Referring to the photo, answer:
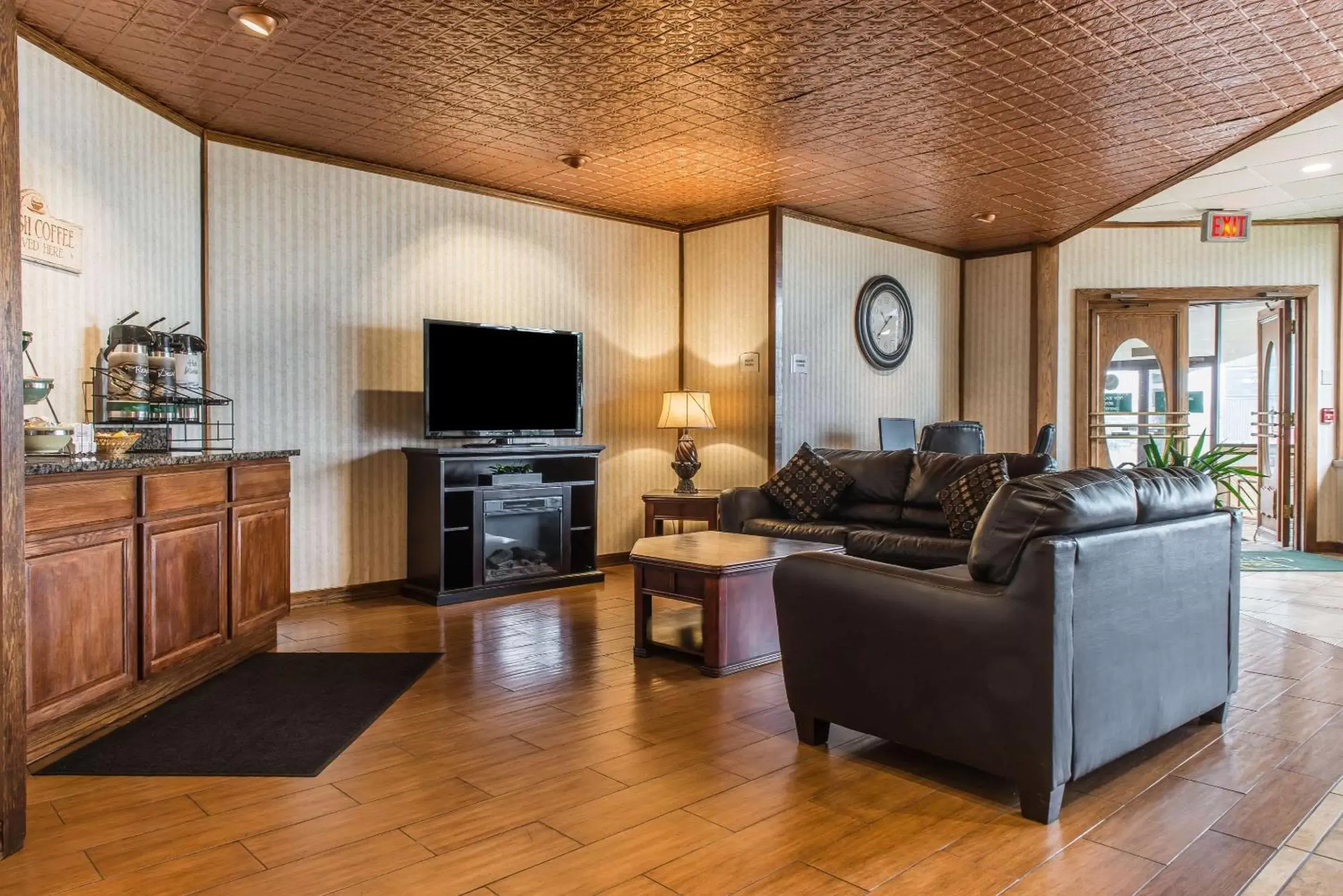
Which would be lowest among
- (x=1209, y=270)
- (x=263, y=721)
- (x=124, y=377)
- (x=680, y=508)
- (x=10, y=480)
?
(x=263, y=721)

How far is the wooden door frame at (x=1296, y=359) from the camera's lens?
297 inches

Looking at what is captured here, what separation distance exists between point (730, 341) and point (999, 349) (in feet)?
9.30

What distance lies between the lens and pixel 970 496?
4.82 metres

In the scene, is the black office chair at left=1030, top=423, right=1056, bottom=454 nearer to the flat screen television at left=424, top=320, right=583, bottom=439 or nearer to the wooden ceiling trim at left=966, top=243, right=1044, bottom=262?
the wooden ceiling trim at left=966, top=243, right=1044, bottom=262

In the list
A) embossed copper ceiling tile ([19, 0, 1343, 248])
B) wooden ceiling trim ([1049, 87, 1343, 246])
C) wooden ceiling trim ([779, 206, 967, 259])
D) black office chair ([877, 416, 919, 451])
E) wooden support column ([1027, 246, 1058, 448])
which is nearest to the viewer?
embossed copper ceiling tile ([19, 0, 1343, 248])

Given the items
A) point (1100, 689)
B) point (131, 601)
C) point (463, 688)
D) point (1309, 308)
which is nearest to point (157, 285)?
point (131, 601)

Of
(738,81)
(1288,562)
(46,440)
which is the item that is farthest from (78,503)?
(1288,562)

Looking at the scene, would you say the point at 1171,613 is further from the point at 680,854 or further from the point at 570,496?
the point at 570,496

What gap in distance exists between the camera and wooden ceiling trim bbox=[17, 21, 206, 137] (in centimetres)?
358

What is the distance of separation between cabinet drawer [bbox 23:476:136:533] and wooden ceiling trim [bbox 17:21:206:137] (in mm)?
1878

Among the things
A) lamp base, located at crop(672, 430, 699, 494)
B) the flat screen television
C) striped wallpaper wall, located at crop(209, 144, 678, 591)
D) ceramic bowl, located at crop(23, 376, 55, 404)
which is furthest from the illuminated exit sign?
ceramic bowl, located at crop(23, 376, 55, 404)

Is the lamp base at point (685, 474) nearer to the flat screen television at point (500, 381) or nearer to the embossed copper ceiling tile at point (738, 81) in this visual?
the flat screen television at point (500, 381)

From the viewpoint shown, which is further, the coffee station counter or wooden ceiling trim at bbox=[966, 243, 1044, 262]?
wooden ceiling trim at bbox=[966, 243, 1044, 262]

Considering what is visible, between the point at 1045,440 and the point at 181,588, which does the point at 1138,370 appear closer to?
the point at 1045,440
